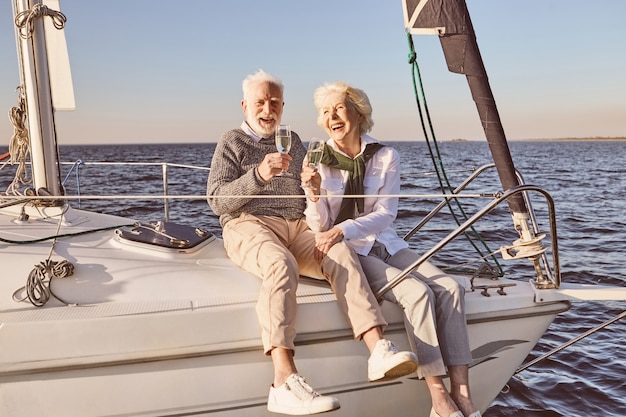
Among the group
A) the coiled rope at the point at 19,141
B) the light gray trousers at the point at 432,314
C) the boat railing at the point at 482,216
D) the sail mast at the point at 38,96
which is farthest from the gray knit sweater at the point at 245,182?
the coiled rope at the point at 19,141

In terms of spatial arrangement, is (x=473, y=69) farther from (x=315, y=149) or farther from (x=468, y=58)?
(x=315, y=149)

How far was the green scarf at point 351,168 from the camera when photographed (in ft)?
11.6

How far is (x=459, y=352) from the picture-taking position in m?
3.25

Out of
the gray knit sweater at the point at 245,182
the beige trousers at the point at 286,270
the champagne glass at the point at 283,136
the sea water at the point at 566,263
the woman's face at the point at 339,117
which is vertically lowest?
the sea water at the point at 566,263

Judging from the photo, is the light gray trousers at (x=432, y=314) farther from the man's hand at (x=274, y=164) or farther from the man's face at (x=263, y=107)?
the man's face at (x=263, y=107)

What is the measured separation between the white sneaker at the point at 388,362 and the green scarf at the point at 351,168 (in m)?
0.89

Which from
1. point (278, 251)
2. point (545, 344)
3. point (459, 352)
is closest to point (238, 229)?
point (278, 251)

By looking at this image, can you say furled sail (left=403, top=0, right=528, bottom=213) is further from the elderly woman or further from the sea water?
the elderly woman

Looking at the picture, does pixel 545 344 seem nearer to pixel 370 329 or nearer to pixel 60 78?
pixel 370 329

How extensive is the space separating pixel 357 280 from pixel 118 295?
128 cm

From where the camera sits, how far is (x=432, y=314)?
3203 millimetres

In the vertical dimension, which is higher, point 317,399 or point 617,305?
point 317,399

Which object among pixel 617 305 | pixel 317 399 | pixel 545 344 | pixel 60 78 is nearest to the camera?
pixel 317 399

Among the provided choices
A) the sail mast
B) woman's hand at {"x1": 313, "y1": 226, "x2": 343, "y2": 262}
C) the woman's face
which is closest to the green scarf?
the woman's face
